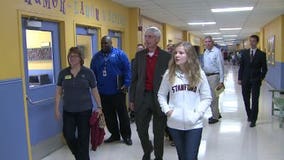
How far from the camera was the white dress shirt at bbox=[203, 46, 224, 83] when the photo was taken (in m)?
5.58

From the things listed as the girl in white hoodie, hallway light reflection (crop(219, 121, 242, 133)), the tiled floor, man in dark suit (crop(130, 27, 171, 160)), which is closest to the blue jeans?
the girl in white hoodie

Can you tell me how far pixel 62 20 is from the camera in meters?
4.55

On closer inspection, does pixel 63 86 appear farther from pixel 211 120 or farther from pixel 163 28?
pixel 163 28

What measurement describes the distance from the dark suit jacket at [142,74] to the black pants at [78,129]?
546mm

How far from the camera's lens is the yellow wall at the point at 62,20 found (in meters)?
3.32

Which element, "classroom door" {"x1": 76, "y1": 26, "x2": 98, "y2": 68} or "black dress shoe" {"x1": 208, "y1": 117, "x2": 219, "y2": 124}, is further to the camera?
"black dress shoe" {"x1": 208, "y1": 117, "x2": 219, "y2": 124}

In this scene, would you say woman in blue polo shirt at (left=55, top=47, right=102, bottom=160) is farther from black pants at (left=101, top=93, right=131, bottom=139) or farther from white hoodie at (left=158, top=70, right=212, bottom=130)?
black pants at (left=101, top=93, right=131, bottom=139)

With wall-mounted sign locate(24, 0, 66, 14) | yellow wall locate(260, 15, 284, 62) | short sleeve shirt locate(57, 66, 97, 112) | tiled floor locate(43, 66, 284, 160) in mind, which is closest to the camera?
short sleeve shirt locate(57, 66, 97, 112)

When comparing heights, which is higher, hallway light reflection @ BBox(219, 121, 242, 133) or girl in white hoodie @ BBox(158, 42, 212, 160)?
girl in white hoodie @ BBox(158, 42, 212, 160)

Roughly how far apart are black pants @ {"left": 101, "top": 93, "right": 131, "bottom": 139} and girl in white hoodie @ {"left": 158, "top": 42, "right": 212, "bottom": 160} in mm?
1977

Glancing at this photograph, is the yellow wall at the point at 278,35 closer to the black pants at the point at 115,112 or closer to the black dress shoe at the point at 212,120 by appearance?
the black dress shoe at the point at 212,120

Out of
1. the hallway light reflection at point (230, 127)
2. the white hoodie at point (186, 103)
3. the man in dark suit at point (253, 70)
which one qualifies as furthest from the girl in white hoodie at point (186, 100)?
the man in dark suit at point (253, 70)

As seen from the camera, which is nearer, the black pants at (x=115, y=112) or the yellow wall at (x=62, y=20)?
the yellow wall at (x=62, y=20)

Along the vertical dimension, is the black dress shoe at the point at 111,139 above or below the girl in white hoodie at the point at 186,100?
below
